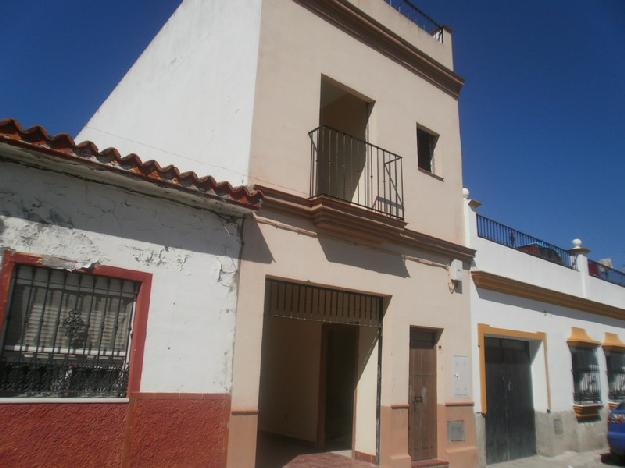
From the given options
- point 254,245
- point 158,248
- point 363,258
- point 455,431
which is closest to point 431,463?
point 455,431

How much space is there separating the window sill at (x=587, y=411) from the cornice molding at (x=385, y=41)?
23.7 ft

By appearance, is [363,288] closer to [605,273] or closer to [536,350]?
[536,350]

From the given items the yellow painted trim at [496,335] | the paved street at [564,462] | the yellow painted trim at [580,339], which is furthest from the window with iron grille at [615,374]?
the yellow painted trim at [496,335]

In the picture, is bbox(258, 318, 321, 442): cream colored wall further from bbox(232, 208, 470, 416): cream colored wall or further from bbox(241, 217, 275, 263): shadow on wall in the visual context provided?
bbox(241, 217, 275, 263): shadow on wall

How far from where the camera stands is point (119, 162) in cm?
488

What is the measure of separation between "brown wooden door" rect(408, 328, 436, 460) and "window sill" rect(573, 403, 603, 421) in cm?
484

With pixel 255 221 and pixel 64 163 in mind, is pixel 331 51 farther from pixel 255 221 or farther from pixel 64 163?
pixel 64 163

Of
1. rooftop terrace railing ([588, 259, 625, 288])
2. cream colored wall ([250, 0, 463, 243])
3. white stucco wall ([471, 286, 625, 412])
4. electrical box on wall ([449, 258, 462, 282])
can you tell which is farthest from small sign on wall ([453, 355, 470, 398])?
rooftop terrace railing ([588, 259, 625, 288])

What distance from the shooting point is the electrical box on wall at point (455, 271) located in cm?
873

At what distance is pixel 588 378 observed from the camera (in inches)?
472

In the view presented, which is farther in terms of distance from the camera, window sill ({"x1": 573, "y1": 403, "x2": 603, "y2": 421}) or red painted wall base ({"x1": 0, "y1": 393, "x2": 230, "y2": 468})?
window sill ({"x1": 573, "y1": 403, "x2": 603, "y2": 421})

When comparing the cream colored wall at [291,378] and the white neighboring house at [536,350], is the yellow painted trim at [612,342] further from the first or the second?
the cream colored wall at [291,378]

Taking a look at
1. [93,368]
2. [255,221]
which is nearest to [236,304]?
[255,221]

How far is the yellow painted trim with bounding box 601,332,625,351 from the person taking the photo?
12906 millimetres
